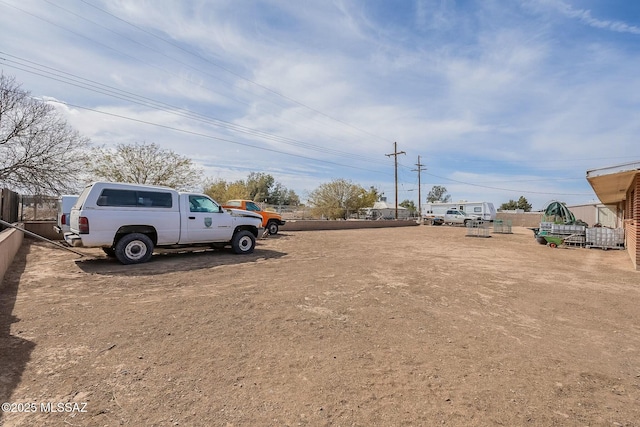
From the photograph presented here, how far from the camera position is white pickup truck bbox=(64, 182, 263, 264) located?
7.23m

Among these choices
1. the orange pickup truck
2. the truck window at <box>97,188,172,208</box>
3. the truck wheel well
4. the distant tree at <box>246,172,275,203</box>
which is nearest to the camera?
the truck window at <box>97,188,172,208</box>

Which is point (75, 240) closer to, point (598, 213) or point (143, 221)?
point (143, 221)

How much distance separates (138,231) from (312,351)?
644cm

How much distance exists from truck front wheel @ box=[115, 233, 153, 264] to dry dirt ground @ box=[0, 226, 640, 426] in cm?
87

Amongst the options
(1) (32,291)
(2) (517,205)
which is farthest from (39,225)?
(2) (517,205)

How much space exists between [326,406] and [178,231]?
725cm

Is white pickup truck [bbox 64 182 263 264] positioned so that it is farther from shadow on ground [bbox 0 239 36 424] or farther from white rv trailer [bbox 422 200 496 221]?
white rv trailer [bbox 422 200 496 221]

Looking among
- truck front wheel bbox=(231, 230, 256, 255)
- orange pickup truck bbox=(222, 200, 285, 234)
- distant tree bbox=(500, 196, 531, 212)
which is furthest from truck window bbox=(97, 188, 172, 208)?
distant tree bbox=(500, 196, 531, 212)

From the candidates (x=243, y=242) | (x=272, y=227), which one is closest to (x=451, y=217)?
(x=272, y=227)

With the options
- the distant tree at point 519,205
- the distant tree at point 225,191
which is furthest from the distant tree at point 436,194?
the distant tree at point 225,191

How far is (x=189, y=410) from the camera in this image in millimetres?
2361

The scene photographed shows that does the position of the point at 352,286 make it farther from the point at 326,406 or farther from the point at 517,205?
the point at 517,205

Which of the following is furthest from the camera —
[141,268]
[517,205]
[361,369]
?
[517,205]

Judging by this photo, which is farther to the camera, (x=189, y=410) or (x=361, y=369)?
(x=361, y=369)
